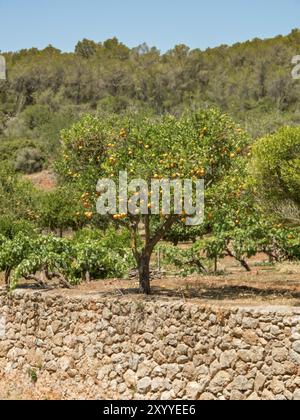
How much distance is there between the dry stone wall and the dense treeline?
5172 centimetres

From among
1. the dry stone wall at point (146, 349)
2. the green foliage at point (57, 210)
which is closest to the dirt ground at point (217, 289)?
the dry stone wall at point (146, 349)

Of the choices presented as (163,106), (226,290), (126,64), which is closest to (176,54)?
(126,64)

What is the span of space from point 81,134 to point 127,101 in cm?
6119

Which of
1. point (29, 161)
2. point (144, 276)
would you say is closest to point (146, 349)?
point (144, 276)

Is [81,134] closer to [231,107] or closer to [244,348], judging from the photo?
[244,348]

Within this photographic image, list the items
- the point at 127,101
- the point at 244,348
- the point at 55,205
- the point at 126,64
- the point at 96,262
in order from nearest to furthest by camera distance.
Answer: the point at 244,348
the point at 96,262
the point at 55,205
the point at 127,101
the point at 126,64

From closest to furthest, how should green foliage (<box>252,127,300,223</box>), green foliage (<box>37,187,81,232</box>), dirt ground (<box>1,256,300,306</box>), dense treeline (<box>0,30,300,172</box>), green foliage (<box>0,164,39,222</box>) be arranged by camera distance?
dirt ground (<box>1,256,300,306</box>), green foliage (<box>252,127,300,223</box>), green foliage (<box>0,164,39,222</box>), green foliage (<box>37,187,81,232</box>), dense treeline (<box>0,30,300,172</box>)

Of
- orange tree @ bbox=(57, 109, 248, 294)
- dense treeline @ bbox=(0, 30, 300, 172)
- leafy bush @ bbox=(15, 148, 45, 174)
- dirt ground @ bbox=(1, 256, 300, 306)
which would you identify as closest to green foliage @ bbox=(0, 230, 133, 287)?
dirt ground @ bbox=(1, 256, 300, 306)

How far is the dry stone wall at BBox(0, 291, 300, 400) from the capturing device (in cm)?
940

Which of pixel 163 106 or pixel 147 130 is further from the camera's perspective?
pixel 163 106

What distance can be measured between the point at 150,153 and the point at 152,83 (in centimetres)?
7016

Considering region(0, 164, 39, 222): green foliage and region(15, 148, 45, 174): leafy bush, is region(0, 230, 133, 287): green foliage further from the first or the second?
region(15, 148, 45, 174): leafy bush

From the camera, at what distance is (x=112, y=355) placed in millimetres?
11000

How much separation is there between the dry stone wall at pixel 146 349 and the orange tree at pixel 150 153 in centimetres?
157
